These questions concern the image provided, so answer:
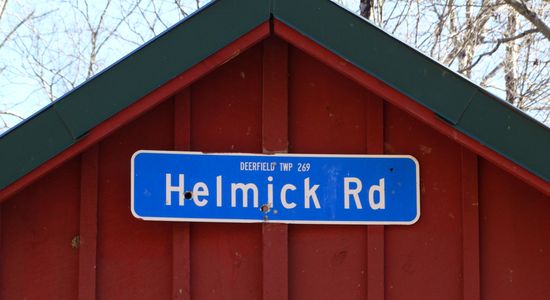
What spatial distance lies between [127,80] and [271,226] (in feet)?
3.54

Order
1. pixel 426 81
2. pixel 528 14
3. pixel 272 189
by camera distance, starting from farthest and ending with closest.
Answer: pixel 528 14, pixel 272 189, pixel 426 81

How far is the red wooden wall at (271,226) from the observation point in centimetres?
428

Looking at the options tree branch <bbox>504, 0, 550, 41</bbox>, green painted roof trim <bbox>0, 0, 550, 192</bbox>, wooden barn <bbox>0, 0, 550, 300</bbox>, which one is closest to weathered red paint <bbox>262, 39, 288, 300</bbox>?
wooden barn <bbox>0, 0, 550, 300</bbox>

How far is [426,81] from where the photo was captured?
3.83 meters

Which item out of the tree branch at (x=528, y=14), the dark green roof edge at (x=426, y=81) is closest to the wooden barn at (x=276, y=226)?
the dark green roof edge at (x=426, y=81)

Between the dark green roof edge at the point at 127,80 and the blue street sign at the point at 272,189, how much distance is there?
47 centimetres

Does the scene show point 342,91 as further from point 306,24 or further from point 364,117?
point 306,24

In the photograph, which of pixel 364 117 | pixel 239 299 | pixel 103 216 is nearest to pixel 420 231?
pixel 364 117

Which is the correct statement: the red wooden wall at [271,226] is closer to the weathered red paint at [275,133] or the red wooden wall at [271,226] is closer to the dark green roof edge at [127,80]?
the weathered red paint at [275,133]

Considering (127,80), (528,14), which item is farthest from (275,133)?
(528,14)

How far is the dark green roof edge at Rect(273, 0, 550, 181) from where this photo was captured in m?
3.76

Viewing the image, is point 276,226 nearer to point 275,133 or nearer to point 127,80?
point 275,133

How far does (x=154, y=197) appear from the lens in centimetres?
424

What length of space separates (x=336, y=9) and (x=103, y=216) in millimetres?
1654
